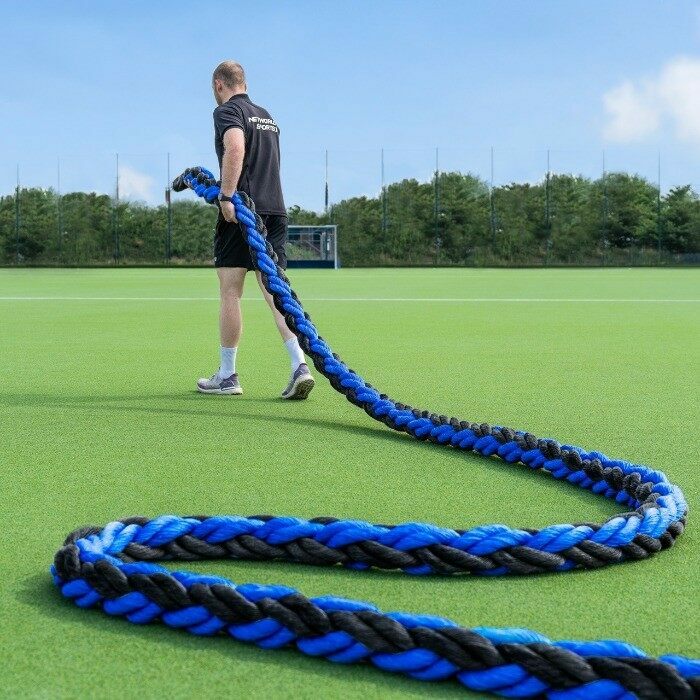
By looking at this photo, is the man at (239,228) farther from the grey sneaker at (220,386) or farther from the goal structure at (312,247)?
the goal structure at (312,247)

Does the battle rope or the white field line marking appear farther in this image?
the white field line marking

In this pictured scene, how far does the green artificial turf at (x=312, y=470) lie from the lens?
6.68 feet

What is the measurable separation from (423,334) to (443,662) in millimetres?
7677

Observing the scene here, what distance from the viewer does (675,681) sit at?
1.76 meters

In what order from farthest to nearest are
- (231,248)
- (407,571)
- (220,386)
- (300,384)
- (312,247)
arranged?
(312,247) < (220,386) < (231,248) < (300,384) < (407,571)

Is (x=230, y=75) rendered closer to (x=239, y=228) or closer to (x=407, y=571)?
(x=239, y=228)

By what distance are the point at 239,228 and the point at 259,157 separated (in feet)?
1.66

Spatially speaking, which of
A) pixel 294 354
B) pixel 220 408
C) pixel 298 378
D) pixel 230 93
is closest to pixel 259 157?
pixel 230 93

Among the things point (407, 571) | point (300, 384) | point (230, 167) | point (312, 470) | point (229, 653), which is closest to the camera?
point (229, 653)

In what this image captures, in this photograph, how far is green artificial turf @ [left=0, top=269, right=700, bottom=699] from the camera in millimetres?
2035

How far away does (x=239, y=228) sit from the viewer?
5617mm

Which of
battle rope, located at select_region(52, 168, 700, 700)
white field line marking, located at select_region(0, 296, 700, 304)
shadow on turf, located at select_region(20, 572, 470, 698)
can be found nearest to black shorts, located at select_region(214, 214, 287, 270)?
battle rope, located at select_region(52, 168, 700, 700)

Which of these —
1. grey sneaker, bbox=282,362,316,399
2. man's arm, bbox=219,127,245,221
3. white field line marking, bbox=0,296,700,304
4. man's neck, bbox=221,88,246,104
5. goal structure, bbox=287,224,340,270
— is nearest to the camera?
man's arm, bbox=219,127,245,221

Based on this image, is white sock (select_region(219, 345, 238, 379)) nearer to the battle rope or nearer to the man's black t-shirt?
the man's black t-shirt
